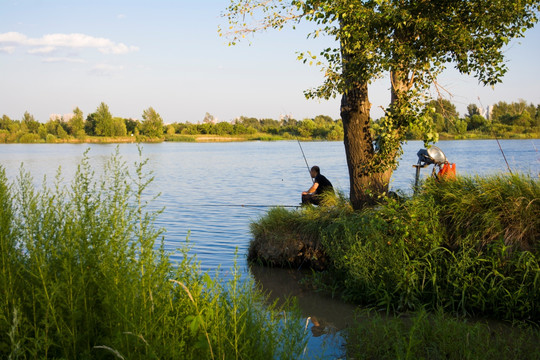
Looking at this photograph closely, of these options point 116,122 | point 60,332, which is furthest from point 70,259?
point 116,122

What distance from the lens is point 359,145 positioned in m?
8.87

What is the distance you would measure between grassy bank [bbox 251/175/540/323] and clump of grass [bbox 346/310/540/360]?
0.60 meters

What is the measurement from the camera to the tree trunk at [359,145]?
8.73m

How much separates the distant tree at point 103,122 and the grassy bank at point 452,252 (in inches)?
3790

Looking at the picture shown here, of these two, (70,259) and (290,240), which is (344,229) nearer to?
(290,240)

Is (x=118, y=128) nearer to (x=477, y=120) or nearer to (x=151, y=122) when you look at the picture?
(x=151, y=122)

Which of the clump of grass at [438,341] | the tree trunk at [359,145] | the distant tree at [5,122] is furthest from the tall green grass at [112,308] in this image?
the distant tree at [5,122]

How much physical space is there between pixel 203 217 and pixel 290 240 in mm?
6440

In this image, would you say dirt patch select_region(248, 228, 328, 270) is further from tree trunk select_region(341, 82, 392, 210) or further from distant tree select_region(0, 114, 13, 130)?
distant tree select_region(0, 114, 13, 130)

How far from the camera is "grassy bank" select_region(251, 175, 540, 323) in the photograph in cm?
577

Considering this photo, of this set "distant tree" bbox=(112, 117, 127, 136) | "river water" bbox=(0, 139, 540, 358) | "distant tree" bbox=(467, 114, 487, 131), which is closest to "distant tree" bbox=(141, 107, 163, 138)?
"distant tree" bbox=(112, 117, 127, 136)

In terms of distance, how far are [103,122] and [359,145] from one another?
313ft

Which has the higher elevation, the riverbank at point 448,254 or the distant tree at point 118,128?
the distant tree at point 118,128

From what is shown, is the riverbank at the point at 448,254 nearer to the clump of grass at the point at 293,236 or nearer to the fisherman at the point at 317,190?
the clump of grass at the point at 293,236
